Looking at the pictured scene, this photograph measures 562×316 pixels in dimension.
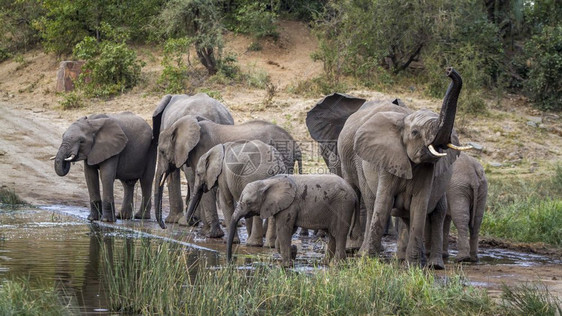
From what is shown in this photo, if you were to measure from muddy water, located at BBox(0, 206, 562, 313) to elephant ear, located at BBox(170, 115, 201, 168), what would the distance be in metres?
1.03

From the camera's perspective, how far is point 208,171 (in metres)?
11.6

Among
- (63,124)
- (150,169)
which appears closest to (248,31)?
(63,124)

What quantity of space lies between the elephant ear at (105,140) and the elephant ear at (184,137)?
1.59 metres

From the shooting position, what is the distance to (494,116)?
68.0 feet

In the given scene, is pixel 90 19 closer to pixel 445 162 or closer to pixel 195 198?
pixel 195 198

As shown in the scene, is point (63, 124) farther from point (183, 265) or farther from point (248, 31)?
point (183, 265)

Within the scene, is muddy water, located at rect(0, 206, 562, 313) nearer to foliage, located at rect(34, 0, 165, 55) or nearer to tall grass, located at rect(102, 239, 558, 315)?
tall grass, located at rect(102, 239, 558, 315)

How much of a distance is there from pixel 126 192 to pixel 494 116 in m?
9.52

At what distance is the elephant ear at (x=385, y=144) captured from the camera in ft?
30.1

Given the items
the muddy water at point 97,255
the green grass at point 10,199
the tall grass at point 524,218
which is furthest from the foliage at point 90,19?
the tall grass at point 524,218

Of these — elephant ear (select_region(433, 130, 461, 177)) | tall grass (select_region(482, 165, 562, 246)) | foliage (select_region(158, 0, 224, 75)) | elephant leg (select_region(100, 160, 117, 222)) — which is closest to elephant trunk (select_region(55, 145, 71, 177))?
elephant leg (select_region(100, 160, 117, 222))

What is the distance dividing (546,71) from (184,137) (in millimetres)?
12592

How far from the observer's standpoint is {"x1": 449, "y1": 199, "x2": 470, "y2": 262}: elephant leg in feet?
33.6

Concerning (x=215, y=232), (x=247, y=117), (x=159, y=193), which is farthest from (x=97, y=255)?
(x=247, y=117)
